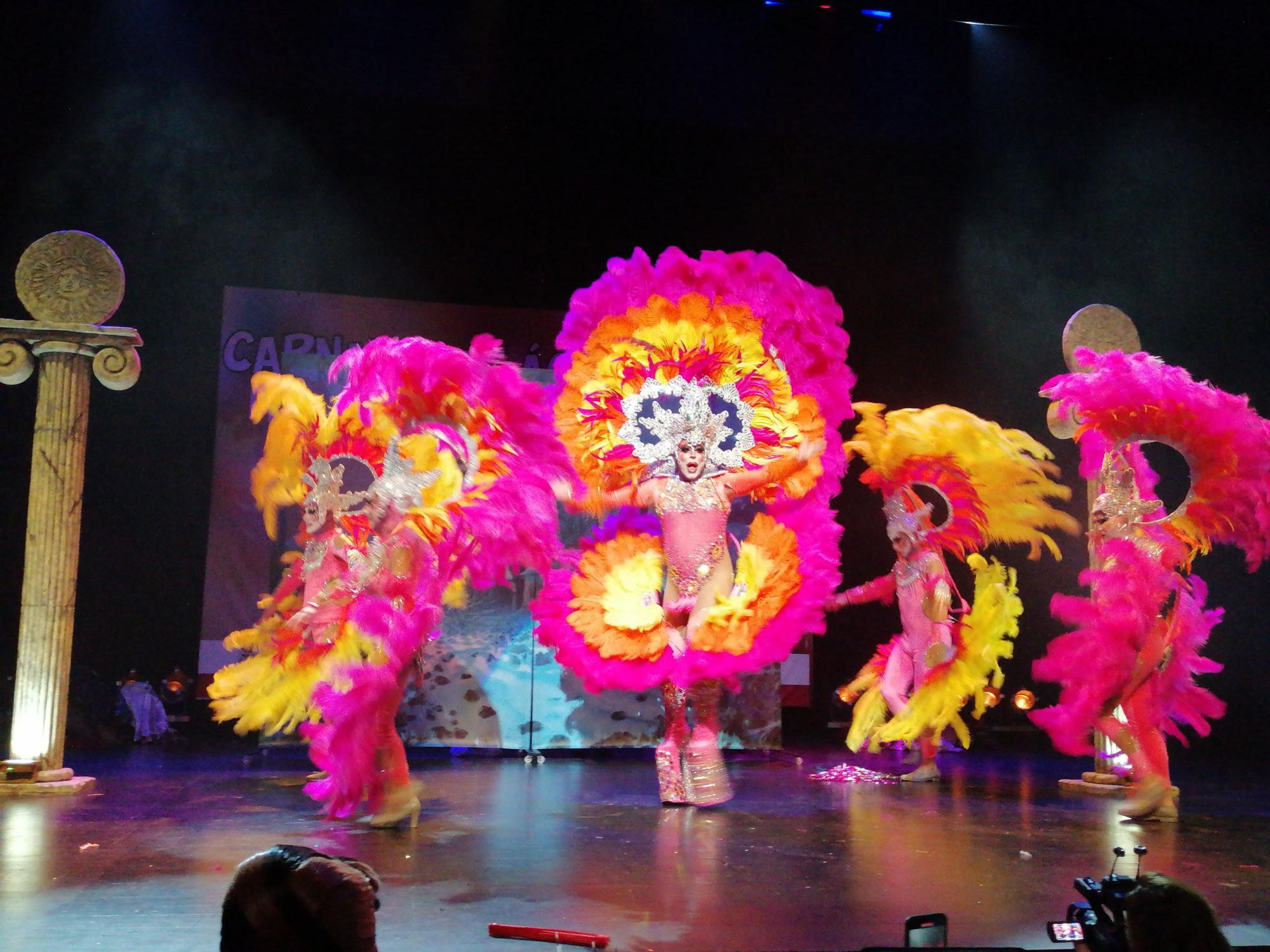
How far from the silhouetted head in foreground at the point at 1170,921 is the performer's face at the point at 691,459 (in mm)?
4127

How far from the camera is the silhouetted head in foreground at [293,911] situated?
51.8 inches

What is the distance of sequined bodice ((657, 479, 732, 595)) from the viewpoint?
17.4 feet

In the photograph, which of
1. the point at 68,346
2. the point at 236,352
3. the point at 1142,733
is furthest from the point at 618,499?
the point at 236,352

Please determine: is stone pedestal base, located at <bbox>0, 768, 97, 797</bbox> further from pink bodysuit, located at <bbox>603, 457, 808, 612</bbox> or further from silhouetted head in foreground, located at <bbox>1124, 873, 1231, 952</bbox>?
silhouetted head in foreground, located at <bbox>1124, 873, 1231, 952</bbox>

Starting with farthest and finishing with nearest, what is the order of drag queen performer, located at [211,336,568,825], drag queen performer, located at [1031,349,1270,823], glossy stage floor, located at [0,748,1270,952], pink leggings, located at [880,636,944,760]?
pink leggings, located at [880,636,944,760], drag queen performer, located at [1031,349,1270,823], drag queen performer, located at [211,336,568,825], glossy stage floor, located at [0,748,1270,952]

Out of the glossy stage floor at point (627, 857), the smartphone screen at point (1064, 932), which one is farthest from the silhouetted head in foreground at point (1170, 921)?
the glossy stage floor at point (627, 857)

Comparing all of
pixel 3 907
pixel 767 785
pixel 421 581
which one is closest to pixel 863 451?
pixel 767 785

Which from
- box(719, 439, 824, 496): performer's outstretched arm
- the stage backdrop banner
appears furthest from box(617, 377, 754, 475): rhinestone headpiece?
the stage backdrop banner

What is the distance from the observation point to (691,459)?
17.7ft

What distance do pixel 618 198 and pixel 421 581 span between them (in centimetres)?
425

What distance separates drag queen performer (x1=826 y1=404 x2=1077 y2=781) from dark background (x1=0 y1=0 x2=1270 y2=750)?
240 cm

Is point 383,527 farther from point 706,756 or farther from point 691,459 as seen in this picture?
point 706,756

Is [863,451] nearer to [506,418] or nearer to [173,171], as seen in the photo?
[506,418]

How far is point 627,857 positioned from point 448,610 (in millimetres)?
3359
